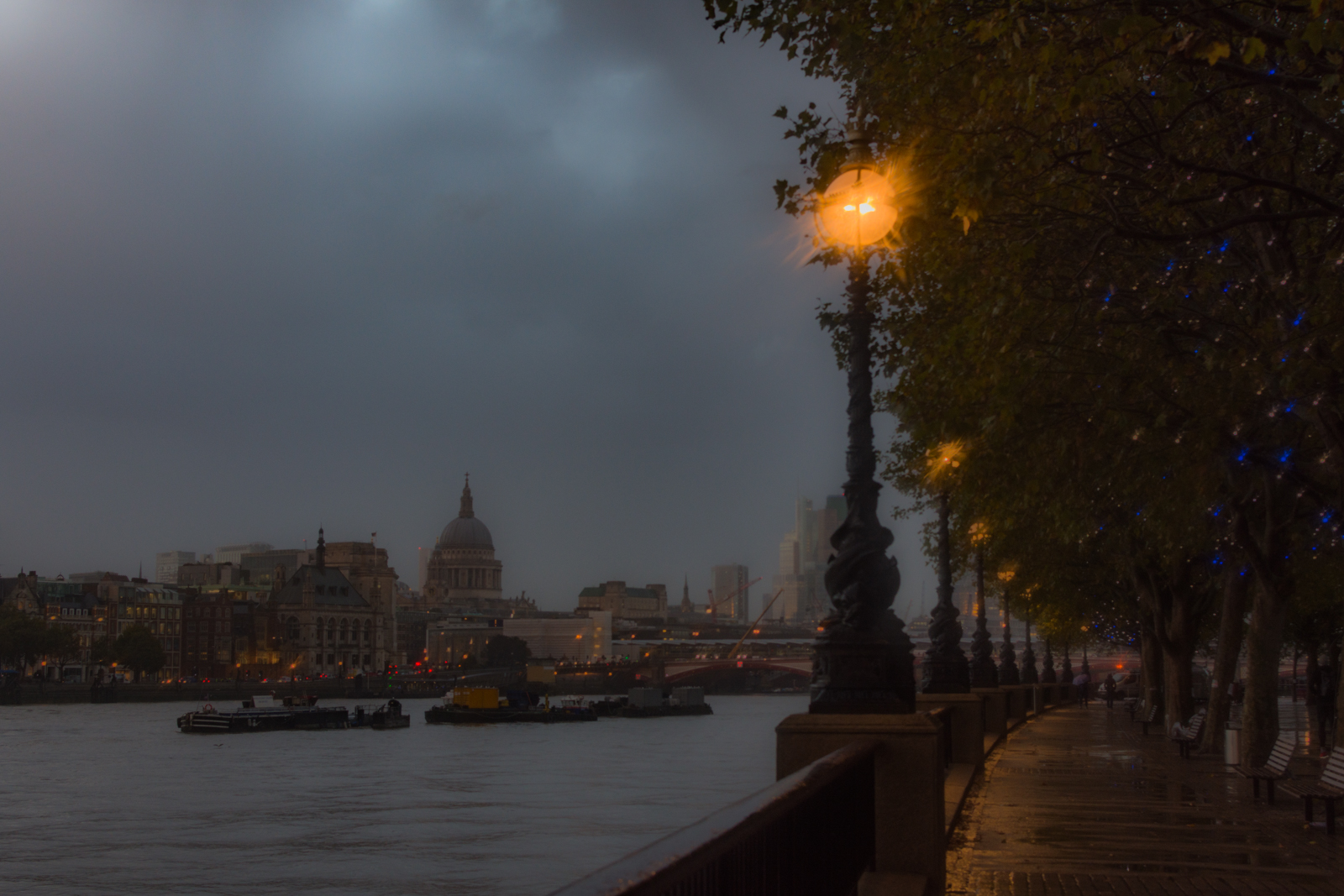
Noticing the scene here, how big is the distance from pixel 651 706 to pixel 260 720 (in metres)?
45.0

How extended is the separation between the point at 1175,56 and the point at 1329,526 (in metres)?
14.7

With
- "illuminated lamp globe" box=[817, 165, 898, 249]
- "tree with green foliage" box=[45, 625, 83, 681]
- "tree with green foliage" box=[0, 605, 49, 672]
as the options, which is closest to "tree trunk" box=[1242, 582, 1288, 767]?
"illuminated lamp globe" box=[817, 165, 898, 249]

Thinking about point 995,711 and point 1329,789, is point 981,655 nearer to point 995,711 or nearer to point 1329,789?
point 995,711

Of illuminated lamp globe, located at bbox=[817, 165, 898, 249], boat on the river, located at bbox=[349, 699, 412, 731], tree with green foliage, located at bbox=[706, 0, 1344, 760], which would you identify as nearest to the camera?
illuminated lamp globe, located at bbox=[817, 165, 898, 249]

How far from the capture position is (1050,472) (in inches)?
800

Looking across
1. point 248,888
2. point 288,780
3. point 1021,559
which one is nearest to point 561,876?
point 248,888

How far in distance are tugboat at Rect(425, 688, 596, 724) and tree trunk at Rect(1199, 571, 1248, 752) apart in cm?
9654

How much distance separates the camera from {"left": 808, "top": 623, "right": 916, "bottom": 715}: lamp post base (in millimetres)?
10750

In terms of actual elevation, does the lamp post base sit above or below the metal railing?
above

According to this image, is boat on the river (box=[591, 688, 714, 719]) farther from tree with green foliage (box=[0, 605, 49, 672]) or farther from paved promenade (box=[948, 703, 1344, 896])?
paved promenade (box=[948, 703, 1344, 896])

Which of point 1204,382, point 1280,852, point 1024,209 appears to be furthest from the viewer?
point 1204,382

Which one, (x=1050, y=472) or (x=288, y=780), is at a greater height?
(x=1050, y=472)

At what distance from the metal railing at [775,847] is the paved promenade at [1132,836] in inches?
124

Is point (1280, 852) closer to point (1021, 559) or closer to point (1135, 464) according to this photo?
point (1135, 464)
